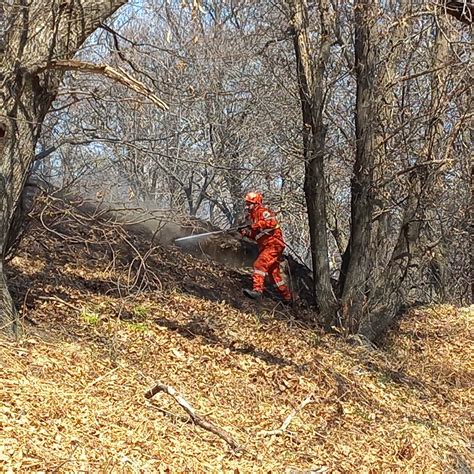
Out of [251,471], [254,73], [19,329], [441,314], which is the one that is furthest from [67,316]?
[254,73]

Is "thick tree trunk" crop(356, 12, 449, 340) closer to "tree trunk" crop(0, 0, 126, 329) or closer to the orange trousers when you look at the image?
the orange trousers

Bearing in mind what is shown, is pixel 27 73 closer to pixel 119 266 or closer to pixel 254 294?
pixel 119 266

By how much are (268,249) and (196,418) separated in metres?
5.53

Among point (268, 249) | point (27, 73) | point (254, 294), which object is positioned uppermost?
point (27, 73)

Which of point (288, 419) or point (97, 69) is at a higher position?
point (97, 69)

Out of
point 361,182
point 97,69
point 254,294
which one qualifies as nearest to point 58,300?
point 97,69

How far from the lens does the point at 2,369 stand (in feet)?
17.7

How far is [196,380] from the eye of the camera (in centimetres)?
680

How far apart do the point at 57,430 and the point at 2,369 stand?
3.12 ft

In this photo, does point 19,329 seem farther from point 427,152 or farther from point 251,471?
point 427,152

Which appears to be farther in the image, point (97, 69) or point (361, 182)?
point (361, 182)

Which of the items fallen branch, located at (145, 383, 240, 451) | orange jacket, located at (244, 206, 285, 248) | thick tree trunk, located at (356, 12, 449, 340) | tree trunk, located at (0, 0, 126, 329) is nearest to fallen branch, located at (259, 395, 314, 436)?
fallen branch, located at (145, 383, 240, 451)

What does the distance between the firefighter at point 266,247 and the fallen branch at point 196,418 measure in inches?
200

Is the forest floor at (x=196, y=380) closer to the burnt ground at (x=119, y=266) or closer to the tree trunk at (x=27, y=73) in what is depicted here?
the burnt ground at (x=119, y=266)
